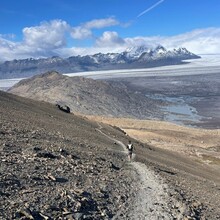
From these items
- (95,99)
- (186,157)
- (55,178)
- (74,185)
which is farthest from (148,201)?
(95,99)

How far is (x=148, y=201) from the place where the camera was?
21297mm

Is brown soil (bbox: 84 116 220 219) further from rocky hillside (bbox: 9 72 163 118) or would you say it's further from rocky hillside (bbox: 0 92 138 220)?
rocky hillside (bbox: 9 72 163 118)

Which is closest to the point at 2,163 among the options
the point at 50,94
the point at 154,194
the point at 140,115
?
the point at 154,194

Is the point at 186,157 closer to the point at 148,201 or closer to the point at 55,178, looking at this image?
the point at 148,201

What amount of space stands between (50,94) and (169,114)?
4692 cm

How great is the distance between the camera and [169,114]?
174 meters

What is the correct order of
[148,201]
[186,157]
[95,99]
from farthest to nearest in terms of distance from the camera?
[95,99] → [186,157] → [148,201]

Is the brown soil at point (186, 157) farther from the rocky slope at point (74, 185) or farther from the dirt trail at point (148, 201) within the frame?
the dirt trail at point (148, 201)

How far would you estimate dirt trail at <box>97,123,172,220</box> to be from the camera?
752 inches

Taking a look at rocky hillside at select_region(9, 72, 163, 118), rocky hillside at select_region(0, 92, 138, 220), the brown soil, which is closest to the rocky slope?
rocky hillside at select_region(0, 92, 138, 220)

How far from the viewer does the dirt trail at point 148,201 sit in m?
19.1

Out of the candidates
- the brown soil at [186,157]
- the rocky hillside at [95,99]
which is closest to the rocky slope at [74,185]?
the brown soil at [186,157]

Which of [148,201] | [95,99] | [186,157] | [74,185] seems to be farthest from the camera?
[95,99]

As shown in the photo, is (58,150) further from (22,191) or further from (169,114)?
(169,114)
